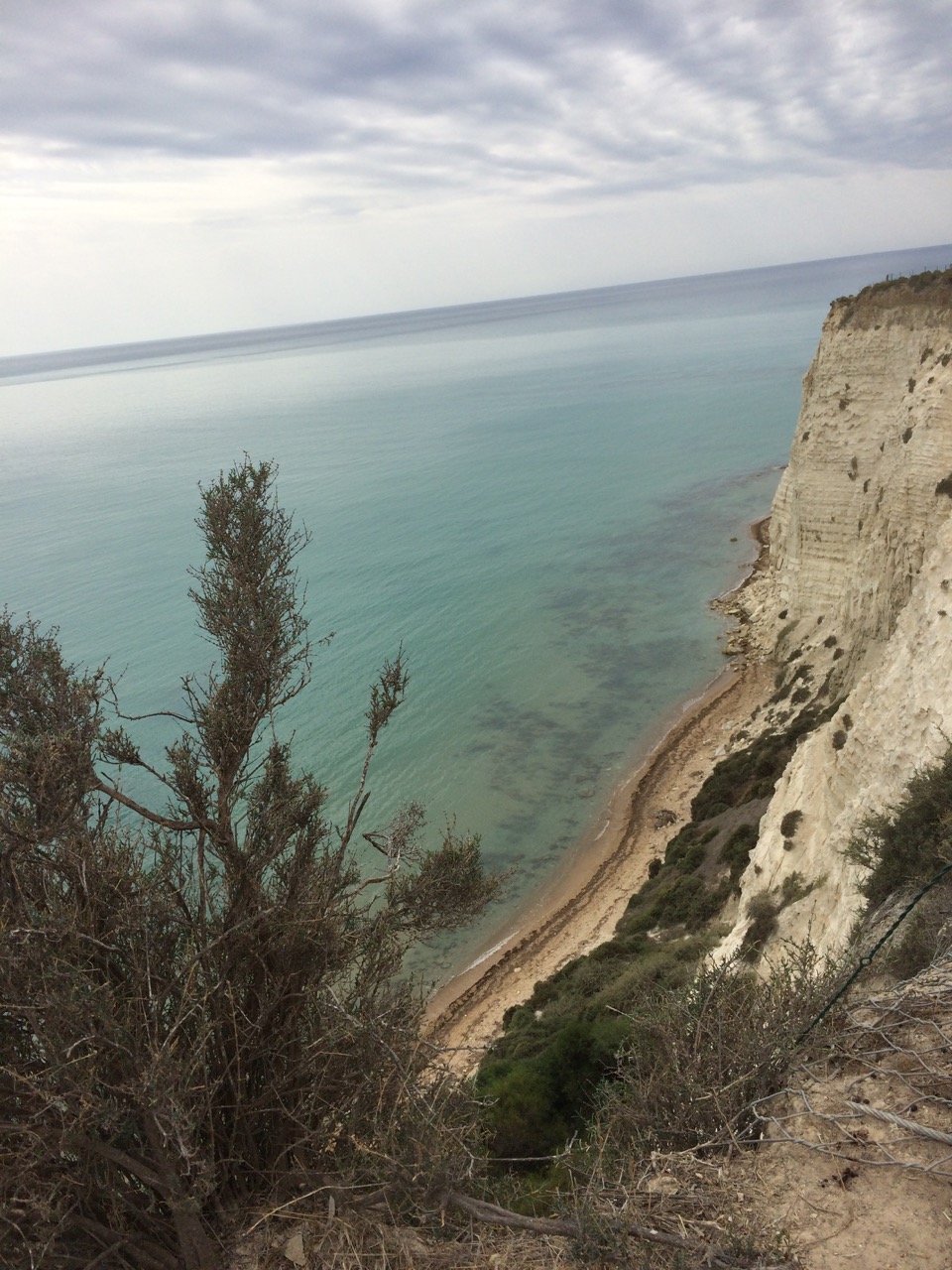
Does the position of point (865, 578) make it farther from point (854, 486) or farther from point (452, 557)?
point (452, 557)

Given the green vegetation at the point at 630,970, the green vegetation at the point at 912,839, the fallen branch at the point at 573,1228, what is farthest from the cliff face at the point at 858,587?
the fallen branch at the point at 573,1228

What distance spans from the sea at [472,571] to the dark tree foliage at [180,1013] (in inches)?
141

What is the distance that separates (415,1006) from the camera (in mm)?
8125

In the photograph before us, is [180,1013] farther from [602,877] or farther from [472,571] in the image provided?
[472,571]

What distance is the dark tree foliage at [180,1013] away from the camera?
504 centimetres

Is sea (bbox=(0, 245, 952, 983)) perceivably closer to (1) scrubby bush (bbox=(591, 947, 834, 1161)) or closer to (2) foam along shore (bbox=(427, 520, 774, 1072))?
(2) foam along shore (bbox=(427, 520, 774, 1072))

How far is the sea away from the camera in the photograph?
30156 millimetres

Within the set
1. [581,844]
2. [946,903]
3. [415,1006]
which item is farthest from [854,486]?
[415,1006]

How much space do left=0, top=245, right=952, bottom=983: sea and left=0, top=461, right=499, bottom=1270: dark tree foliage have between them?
3.59 metres

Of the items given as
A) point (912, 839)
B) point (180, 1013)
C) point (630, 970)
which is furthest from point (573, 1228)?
point (630, 970)

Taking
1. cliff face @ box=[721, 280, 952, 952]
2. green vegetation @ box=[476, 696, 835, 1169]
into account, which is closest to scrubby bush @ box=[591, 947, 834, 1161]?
green vegetation @ box=[476, 696, 835, 1169]

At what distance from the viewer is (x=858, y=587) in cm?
2566

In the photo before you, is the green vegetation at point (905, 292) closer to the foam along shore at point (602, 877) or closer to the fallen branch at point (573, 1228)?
the foam along shore at point (602, 877)

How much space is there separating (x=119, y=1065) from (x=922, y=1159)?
5754 mm
